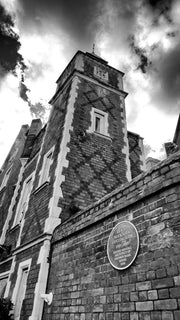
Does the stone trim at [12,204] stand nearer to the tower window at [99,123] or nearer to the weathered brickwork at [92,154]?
the tower window at [99,123]

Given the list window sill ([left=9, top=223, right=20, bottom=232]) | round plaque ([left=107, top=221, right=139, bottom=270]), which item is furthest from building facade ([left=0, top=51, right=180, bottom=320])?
round plaque ([left=107, top=221, right=139, bottom=270])

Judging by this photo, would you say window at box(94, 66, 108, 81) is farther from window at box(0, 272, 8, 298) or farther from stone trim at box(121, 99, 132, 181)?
window at box(0, 272, 8, 298)

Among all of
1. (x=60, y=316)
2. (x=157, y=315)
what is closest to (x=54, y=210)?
(x=60, y=316)

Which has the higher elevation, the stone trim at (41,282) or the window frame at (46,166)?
the window frame at (46,166)

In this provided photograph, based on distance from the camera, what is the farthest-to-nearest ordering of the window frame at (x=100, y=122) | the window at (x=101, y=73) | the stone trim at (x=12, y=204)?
the window at (x=101, y=73) < the stone trim at (x=12, y=204) < the window frame at (x=100, y=122)

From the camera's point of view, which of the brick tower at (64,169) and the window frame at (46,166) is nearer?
the brick tower at (64,169)

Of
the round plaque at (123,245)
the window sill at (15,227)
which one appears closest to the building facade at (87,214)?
the window sill at (15,227)

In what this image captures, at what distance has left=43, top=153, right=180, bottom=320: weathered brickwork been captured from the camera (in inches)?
131

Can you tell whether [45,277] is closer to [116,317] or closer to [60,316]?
[60,316]

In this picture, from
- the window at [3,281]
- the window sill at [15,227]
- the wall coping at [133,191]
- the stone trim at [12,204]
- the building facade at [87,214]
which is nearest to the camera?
the building facade at [87,214]

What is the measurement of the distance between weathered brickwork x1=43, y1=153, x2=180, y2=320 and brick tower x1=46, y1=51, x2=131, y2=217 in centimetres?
230

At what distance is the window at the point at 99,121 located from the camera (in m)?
10.6

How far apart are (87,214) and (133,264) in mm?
2042

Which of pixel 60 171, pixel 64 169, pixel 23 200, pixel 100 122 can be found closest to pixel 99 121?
pixel 100 122
